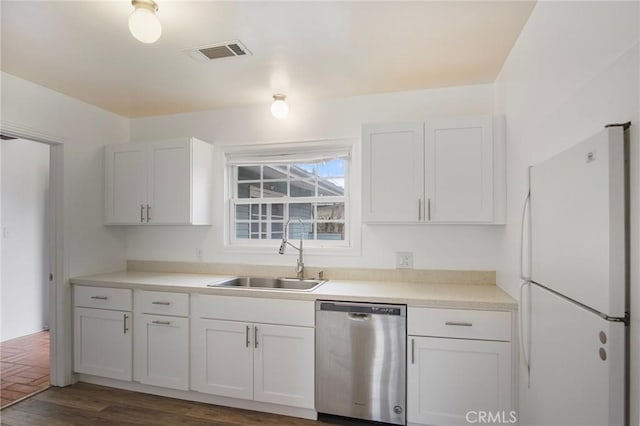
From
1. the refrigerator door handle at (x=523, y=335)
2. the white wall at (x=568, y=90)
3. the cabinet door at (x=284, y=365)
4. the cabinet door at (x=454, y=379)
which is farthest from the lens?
the cabinet door at (x=284, y=365)

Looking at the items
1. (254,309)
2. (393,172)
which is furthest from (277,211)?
(393,172)

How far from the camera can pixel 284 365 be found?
7.55ft

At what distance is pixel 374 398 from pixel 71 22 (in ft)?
9.32

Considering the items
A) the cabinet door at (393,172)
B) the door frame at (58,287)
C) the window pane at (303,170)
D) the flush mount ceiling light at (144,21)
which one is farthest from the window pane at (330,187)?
the door frame at (58,287)

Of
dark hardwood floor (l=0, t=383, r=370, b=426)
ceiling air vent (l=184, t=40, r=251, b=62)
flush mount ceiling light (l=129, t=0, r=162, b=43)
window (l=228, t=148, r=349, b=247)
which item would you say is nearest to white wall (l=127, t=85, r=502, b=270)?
window (l=228, t=148, r=349, b=247)

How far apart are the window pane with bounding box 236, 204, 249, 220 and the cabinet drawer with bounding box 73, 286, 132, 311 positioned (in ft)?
3.72

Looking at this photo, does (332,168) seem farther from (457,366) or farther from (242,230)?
(457,366)

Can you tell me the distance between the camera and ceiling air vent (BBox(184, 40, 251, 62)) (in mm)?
2029

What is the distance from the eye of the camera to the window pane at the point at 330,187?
2980 millimetres

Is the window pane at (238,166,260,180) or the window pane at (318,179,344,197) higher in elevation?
the window pane at (238,166,260,180)

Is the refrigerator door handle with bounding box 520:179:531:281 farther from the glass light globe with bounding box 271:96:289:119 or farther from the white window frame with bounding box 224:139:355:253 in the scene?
the glass light globe with bounding box 271:96:289:119

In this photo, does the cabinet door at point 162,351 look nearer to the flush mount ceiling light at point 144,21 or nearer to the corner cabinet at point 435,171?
the corner cabinet at point 435,171

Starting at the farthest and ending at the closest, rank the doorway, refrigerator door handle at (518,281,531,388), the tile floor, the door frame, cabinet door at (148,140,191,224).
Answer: the doorway, cabinet door at (148,140,191,224), the door frame, the tile floor, refrigerator door handle at (518,281,531,388)

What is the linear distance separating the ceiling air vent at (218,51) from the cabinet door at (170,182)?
3.04 feet
